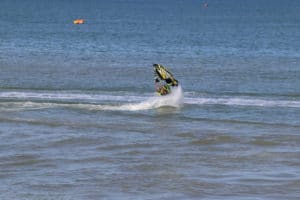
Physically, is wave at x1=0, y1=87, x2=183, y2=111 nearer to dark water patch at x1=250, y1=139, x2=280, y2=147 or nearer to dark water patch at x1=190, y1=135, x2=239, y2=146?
dark water patch at x1=190, y1=135, x2=239, y2=146

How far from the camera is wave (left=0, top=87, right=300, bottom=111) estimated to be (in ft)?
101

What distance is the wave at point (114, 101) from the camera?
30.8 meters

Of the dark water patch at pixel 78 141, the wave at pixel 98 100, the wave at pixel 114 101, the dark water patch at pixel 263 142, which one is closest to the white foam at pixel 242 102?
the wave at pixel 114 101

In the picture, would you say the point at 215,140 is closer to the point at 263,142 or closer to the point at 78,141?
the point at 263,142

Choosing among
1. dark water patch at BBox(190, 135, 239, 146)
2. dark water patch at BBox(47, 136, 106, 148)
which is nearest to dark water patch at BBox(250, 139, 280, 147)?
dark water patch at BBox(190, 135, 239, 146)

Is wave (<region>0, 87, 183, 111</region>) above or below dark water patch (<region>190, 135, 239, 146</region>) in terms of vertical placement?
above

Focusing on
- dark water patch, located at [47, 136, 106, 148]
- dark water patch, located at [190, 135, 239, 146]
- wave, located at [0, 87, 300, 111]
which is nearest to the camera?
dark water patch, located at [47, 136, 106, 148]

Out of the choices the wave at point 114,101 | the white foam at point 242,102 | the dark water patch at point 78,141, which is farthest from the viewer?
the white foam at point 242,102

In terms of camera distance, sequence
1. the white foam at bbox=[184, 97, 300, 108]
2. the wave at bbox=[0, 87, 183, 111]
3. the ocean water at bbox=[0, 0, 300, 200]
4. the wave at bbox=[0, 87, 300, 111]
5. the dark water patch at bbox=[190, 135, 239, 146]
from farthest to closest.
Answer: the white foam at bbox=[184, 97, 300, 108] → the wave at bbox=[0, 87, 300, 111] → the wave at bbox=[0, 87, 183, 111] → the dark water patch at bbox=[190, 135, 239, 146] → the ocean water at bbox=[0, 0, 300, 200]

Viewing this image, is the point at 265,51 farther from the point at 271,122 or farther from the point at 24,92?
the point at 271,122

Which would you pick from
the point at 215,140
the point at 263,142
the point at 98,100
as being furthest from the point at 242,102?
the point at 263,142

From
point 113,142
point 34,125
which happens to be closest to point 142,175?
point 113,142

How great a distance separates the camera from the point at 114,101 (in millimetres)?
32375

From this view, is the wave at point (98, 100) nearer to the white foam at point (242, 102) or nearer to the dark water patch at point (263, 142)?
the white foam at point (242, 102)
